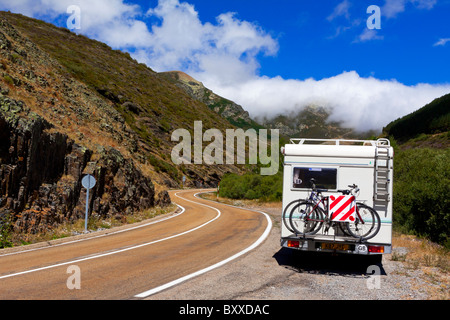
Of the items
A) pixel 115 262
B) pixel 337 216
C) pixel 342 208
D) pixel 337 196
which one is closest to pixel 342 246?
pixel 337 216

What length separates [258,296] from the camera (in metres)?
5.78

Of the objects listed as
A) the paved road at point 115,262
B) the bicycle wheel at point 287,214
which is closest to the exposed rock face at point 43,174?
the paved road at point 115,262

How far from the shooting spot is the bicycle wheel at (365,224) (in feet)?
25.4

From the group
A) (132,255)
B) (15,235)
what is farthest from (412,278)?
(15,235)

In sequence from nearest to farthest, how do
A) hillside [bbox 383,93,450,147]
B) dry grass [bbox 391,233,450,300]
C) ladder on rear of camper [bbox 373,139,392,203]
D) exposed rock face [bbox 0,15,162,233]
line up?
dry grass [bbox 391,233,450,300], ladder on rear of camper [bbox 373,139,392,203], exposed rock face [bbox 0,15,162,233], hillside [bbox 383,93,450,147]

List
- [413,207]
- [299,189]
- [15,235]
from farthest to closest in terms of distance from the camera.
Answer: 1. [413,207]
2. [15,235]
3. [299,189]

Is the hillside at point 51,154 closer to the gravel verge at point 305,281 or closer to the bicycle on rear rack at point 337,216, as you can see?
the gravel verge at point 305,281

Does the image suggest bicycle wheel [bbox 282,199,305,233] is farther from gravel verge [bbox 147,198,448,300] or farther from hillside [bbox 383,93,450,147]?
hillside [bbox 383,93,450,147]

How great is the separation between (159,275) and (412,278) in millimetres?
5403

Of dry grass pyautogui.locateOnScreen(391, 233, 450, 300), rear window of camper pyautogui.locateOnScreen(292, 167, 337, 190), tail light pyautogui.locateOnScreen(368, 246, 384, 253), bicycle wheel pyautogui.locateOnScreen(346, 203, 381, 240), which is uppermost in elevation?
rear window of camper pyautogui.locateOnScreen(292, 167, 337, 190)

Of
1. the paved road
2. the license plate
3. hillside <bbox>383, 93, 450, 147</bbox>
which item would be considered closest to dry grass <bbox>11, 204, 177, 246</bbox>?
the paved road

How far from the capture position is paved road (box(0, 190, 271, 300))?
6.10 metres

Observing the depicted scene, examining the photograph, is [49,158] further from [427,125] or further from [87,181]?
[427,125]
